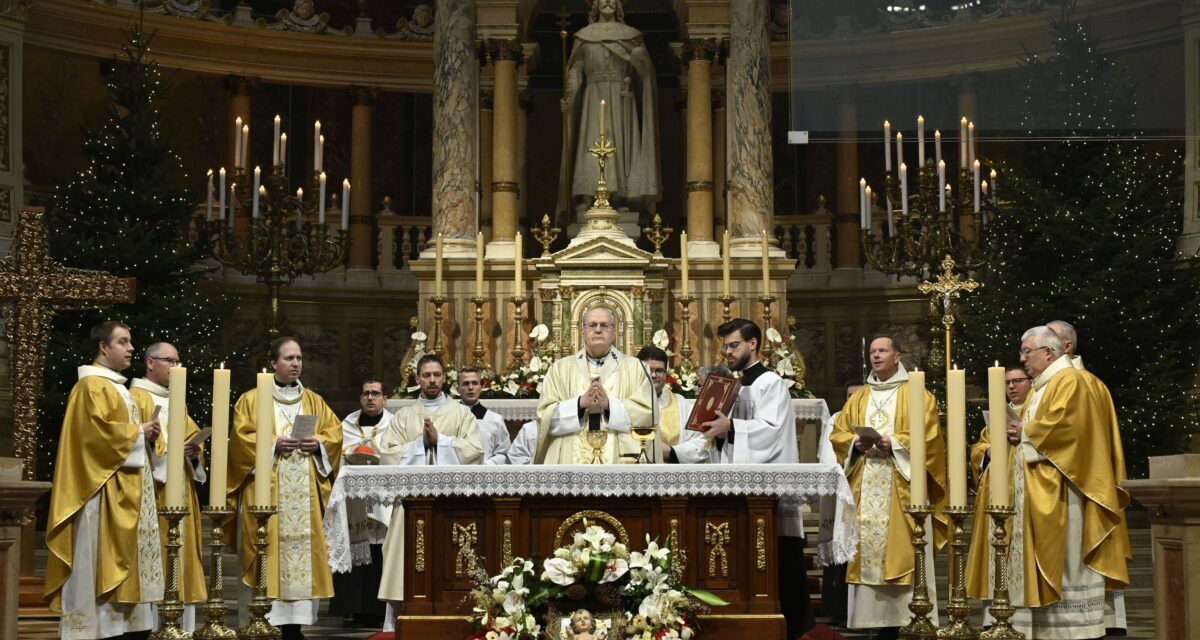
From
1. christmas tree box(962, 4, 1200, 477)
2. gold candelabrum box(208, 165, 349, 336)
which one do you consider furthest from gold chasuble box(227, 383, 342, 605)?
christmas tree box(962, 4, 1200, 477)

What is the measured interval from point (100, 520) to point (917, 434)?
4.18 metres

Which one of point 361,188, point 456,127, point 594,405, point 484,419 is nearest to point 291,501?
point 484,419

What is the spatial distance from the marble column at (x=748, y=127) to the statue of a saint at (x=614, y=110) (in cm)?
69

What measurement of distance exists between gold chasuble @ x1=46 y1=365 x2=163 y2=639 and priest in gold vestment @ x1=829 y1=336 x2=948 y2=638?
3.70 meters

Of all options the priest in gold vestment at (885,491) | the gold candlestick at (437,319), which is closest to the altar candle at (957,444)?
the priest in gold vestment at (885,491)

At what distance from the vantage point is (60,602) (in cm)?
762

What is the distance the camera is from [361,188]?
17.0 meters

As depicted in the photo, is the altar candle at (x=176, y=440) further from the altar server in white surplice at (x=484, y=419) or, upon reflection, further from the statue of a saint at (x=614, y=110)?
the statue of a saint at (x=614, y=110)

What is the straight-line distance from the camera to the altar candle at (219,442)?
18.1 feet

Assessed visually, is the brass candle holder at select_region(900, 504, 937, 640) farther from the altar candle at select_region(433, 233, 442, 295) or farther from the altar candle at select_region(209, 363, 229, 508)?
the altar candle at select_region(433, 233, 442, 295)

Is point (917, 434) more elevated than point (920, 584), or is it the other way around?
point (917, 434)

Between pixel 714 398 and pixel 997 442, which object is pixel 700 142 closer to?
pixel 714 398

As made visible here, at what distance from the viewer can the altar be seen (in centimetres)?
697

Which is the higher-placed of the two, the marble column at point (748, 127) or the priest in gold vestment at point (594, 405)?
the marble column at point (748, 127)
